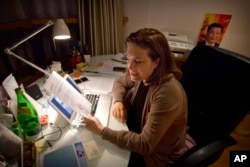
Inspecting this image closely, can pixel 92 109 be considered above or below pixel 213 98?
below

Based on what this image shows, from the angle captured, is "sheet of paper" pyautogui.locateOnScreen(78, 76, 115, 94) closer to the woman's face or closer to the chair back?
the woman's face

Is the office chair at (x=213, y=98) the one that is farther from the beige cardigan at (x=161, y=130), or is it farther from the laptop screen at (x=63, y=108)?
the laptop screen at (x=63, y=108)

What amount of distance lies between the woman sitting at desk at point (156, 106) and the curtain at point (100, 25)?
1037mm

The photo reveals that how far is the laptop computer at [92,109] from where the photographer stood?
0.93 m

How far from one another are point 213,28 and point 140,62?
55.2 inches

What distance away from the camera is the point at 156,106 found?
2.65 feet

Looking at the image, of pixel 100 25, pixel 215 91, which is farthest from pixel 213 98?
pixel 100 25

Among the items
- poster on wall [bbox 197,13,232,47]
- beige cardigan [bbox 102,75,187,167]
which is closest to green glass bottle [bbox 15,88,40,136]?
beige cardigan [bbox 102,75,187,167]

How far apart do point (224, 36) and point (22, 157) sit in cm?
210

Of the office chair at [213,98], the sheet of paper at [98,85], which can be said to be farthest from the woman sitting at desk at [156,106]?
the sheet of paper at [98,85]

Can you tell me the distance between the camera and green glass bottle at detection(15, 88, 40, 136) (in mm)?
924

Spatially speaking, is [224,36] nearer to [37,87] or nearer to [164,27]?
[164,27]

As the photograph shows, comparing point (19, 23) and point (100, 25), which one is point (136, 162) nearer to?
point (19, 23)

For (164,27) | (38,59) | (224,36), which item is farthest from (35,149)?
(224,36)
